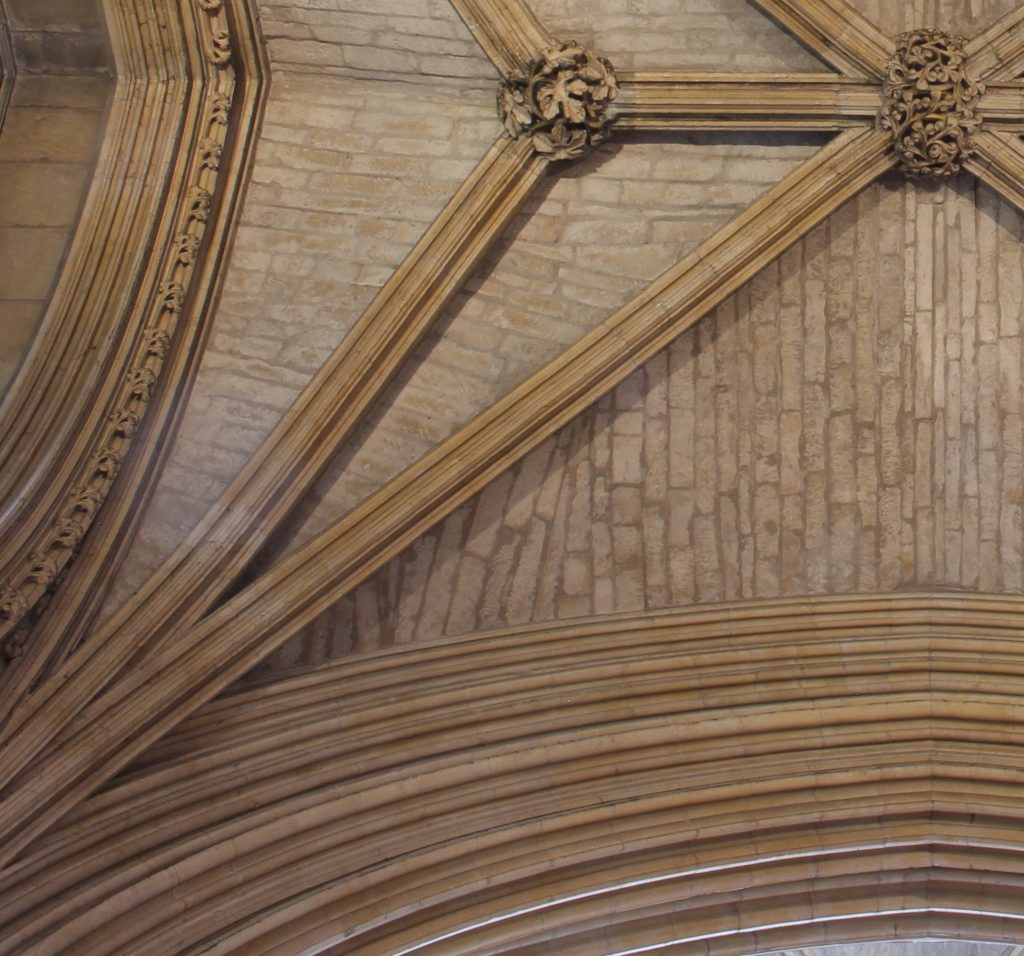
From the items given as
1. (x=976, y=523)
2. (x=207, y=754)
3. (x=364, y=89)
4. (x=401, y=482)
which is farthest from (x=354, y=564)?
(x=976, y=523)

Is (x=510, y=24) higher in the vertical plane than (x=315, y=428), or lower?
higher

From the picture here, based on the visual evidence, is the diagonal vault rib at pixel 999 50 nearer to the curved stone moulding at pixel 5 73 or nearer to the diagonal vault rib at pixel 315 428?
the diagonal vault rib at pixel 315 428

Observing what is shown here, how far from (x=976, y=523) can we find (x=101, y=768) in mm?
3763

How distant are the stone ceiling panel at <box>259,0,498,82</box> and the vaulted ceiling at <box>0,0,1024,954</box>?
2cm

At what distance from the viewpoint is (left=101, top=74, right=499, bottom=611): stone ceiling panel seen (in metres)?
5.82

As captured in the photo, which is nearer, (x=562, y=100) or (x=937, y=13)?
(x=562, y=100)

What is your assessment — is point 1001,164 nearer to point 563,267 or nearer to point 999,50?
point 999,50

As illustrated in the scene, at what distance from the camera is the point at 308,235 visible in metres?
6.17

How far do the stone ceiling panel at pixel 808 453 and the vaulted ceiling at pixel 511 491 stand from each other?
0.06 feet

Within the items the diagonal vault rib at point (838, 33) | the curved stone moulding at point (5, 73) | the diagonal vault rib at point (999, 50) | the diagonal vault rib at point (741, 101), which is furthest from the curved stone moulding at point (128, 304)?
the diagonal vault rib at point (999, 50)

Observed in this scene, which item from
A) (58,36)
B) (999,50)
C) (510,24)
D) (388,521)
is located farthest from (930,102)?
(58,36)

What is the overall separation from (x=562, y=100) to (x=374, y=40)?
33.9 inches

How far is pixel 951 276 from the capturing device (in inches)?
254

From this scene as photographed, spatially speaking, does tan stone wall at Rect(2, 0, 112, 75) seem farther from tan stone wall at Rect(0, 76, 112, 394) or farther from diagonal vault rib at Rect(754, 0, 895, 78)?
diagonal vault rib at Rect(754, 0, 895, 78)
